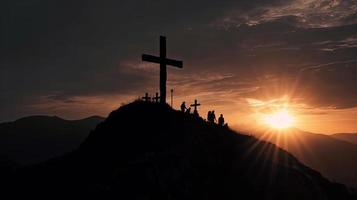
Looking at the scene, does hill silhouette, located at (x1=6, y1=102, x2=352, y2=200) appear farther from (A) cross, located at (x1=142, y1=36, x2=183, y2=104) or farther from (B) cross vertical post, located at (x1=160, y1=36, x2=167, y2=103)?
(A) cross, located at (x1=142, y1=36, x2=183, y2=104)

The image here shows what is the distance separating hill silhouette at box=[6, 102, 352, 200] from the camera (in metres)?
27.1

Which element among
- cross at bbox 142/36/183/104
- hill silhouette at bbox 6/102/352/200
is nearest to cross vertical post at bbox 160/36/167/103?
cross at bbox 142/36/183/104

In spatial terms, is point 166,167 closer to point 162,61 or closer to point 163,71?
point 163,71

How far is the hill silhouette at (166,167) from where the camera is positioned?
27062mm

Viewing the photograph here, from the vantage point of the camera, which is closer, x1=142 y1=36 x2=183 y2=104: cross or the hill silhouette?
the hill silhouette

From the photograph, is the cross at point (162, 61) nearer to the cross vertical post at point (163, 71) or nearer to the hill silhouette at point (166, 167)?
the cross vertical post at point (163, 71)

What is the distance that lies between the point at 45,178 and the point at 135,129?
8.07m

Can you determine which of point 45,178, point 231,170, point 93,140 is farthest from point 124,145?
point 231,170

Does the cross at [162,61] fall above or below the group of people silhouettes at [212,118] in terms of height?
above

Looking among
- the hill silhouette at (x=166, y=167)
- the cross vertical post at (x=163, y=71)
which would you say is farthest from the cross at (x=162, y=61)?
the hill silhouette at (x=166, y=167)

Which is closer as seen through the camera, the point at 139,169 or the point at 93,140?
the point at 139,169

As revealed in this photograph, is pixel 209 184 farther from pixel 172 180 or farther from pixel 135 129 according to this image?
pixel 135 129

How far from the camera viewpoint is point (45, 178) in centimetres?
3086

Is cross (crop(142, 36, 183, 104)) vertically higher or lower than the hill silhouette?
higher
